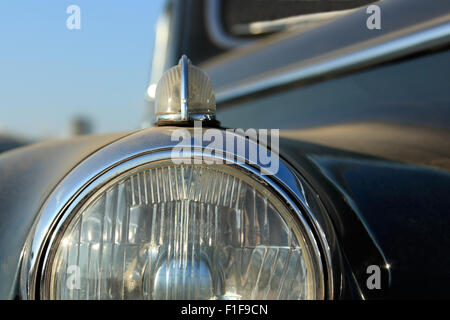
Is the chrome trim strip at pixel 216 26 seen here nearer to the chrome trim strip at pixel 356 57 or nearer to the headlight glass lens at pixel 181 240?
the chrome trim strip at pixel 356 57

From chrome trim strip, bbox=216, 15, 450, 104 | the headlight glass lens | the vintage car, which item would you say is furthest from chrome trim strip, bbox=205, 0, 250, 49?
the headlight glass lens

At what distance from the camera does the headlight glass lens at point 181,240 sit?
1.85 feet

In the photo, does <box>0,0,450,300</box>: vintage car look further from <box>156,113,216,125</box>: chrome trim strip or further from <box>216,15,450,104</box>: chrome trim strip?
<box>216,15,450,104</box>: chrome trim strip

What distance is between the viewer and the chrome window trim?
0.55 meters

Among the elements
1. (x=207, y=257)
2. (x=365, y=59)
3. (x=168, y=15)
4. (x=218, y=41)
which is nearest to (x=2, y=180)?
(x=207, y=257)

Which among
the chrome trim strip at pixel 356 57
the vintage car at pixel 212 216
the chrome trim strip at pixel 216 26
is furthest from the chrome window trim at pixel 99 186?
the chrome trim strip at pixel 216 26

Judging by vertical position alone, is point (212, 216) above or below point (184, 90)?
below

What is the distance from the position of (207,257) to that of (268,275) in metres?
0.08

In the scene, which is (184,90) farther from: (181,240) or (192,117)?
(181,240)

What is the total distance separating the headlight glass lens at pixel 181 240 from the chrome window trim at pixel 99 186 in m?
0.01

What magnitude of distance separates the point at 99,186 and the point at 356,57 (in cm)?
69

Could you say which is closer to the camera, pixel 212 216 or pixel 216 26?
pixel 212 216

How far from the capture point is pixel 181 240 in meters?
0.57

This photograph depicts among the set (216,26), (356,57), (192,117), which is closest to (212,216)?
(192,117)
